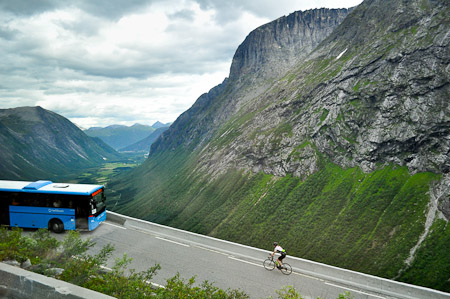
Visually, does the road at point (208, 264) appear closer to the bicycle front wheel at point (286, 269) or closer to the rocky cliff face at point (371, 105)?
the bicycle front wheel at point (286, 269)

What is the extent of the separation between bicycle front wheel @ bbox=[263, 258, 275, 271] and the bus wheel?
69.2ft

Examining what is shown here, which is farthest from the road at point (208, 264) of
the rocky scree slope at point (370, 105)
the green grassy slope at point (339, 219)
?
the rocky scree slope at point (370, 105)

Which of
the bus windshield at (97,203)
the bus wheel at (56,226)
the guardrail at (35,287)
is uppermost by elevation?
the guardrail at (35,287)

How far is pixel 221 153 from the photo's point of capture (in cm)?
18912

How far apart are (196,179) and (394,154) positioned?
123 meters

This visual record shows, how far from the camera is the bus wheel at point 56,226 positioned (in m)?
27.8

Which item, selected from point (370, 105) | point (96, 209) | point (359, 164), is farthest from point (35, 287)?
point (370, 105)

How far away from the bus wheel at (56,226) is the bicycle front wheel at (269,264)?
21.1 meters

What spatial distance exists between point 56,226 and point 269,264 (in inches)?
867

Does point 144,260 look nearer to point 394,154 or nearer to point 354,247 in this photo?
point 354,247

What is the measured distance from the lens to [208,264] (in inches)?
955

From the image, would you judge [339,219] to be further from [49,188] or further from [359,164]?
[49,188]

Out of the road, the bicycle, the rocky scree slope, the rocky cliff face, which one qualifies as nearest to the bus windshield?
the road

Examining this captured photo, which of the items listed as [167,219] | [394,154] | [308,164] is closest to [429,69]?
[394,154]
